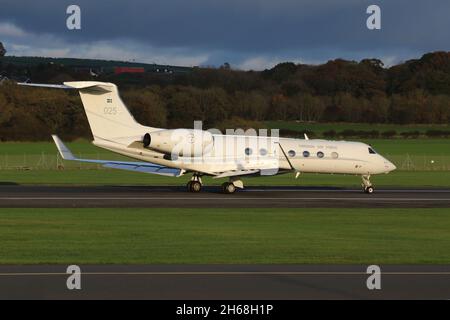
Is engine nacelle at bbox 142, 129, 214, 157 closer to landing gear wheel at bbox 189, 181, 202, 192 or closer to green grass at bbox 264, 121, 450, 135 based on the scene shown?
landing gear wheel at bbox 189, 181, 202, 192

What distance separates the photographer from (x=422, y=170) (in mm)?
63156

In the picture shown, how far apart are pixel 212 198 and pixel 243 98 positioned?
3432 cm

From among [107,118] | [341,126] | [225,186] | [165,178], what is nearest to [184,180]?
[165,178]

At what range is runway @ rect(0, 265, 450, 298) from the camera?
13.7 meters

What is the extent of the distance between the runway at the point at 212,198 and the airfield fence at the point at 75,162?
69.4ft

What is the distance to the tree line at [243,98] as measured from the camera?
212 ft

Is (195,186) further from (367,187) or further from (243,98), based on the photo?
(243,98)

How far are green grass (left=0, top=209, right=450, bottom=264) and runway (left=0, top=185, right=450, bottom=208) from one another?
2168mm

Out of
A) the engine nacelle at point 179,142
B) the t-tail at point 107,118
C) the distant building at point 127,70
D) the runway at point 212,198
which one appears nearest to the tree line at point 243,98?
the distant building at point 127,70

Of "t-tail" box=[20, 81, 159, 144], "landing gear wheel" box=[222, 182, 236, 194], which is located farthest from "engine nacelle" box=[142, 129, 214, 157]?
"landing gear wheel" box=[222, 182, 236, 194]

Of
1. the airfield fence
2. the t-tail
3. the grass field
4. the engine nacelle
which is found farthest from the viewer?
the airfield fence

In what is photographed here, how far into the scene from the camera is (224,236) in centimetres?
2305

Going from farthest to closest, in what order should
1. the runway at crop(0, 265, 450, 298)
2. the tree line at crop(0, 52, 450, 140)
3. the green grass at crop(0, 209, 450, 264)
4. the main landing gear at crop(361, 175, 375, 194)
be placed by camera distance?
the tree line at crop(0, 52, 450, 140)
the main landing gear at crop(361, 175, 375, 194)
the green grass at crop(0, 209, 450, 264)
the runway at crop(0, 265, 450, 298)
